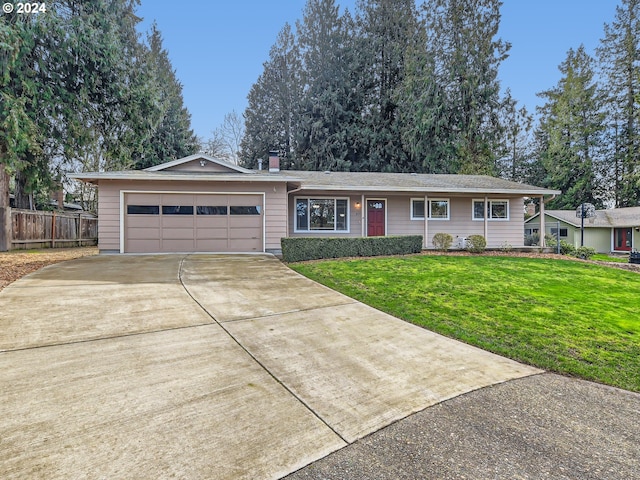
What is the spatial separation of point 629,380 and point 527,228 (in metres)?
26.8

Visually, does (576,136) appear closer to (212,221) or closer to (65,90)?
(212,221)

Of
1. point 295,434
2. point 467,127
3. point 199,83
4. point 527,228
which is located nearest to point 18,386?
point 295,434

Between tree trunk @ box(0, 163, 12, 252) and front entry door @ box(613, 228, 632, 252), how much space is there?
115 feet

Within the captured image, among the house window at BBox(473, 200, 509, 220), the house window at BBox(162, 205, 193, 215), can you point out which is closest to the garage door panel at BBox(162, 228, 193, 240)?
the house window at BBox(162, 205, 193, 215)

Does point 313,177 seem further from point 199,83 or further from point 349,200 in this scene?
point 199,83

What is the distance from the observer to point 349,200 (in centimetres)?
1372

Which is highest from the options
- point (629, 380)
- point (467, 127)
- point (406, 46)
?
point (406, 46)

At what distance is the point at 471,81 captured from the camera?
24484 millimetres

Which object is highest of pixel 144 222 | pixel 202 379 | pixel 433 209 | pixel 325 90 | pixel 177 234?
pixel 325 90

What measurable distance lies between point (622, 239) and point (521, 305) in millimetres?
26485

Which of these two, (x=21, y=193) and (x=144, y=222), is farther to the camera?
(x=21, y=193)

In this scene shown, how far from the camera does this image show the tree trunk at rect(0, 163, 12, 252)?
12234mm

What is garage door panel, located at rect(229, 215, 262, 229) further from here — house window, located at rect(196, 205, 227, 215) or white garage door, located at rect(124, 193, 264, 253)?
house window, located at rect(196, 205, 227, 215)

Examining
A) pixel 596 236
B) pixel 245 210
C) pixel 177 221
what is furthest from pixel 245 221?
pixel 596 236
